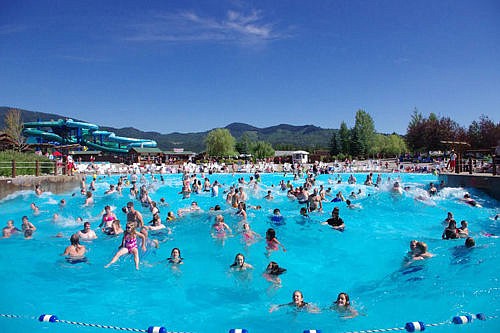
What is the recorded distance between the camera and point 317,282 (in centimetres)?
812

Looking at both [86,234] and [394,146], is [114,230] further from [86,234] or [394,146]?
[394,146]

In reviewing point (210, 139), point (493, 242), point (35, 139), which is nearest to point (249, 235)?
point (493, 242)

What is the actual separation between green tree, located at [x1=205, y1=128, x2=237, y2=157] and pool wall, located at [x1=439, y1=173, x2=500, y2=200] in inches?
2060

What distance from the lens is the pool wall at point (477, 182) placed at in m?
17.4

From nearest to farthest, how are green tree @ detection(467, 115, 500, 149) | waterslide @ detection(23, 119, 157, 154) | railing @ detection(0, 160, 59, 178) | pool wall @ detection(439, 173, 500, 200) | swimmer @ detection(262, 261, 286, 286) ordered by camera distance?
swimmer @ detection(262, 261, 286, 286) < pool wall @ detection(439, 173, 500, 200) < railing @ detection(0, 160, 59, 178) < green tree @ detection(467, 115, 500, 149) < waterslide @ detection(23, 119, 157, 154)

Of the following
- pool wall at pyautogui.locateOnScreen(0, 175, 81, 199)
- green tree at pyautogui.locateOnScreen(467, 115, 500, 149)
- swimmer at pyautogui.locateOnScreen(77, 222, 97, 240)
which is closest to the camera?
swimmer at pyautogui.locateOnScreen(77, 222, 97, 240)

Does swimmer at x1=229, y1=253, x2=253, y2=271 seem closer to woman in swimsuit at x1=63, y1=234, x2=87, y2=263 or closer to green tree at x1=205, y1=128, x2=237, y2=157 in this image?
woman in swimsuit at x1=63, y1=234, x2=87, y2=263

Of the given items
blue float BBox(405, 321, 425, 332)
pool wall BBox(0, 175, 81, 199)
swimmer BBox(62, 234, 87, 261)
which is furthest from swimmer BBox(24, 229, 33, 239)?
blue float BBox(405, 321, 425, 332)

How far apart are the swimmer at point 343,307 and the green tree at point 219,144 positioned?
65.0m

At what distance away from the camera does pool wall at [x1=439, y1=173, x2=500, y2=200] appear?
17.4 m

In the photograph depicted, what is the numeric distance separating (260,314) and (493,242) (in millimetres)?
6274

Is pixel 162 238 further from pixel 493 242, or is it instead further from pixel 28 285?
pixel 493 242

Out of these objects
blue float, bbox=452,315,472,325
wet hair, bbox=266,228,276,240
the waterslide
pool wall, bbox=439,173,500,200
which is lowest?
blue float, bbox=452,315,472,325

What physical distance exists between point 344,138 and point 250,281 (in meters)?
69.4
